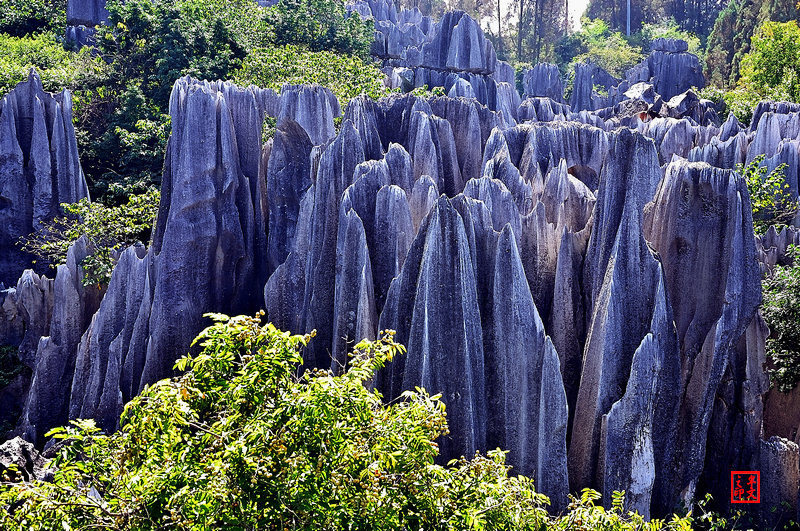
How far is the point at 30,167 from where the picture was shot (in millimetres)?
20031

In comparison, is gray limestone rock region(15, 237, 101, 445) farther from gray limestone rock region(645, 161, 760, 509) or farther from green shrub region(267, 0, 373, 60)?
green shrub region(267, 0, 373, 60)

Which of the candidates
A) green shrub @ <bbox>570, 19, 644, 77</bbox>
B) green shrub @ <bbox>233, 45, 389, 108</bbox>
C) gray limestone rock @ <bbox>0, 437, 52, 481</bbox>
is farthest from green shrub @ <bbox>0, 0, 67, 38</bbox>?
green shrub @ <bbox>570, 19, 644, 77</bbox>

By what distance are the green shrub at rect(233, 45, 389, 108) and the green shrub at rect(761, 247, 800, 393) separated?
12.9 metres

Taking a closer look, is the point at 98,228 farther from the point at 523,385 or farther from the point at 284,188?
the point at 523,385

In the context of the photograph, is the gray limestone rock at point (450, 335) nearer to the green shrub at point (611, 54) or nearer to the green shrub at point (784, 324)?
the green shrub at point (784, 324)

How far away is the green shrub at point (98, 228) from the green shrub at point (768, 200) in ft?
45.6

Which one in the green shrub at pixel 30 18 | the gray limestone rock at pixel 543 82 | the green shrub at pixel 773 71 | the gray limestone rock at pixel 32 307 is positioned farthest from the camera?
the gray limestone rock at pixel 543 82

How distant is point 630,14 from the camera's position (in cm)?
6012

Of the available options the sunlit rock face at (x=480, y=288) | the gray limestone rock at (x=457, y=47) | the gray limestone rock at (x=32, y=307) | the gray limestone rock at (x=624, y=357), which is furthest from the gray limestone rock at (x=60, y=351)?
the gray limestone rock at (x=457, y=47)

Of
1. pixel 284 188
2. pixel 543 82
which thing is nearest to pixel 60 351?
pixel 284 188

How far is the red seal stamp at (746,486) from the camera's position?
35.2ft

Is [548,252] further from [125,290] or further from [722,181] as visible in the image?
[125,290]

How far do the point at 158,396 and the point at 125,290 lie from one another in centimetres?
930

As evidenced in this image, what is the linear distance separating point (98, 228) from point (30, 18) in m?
20.9
